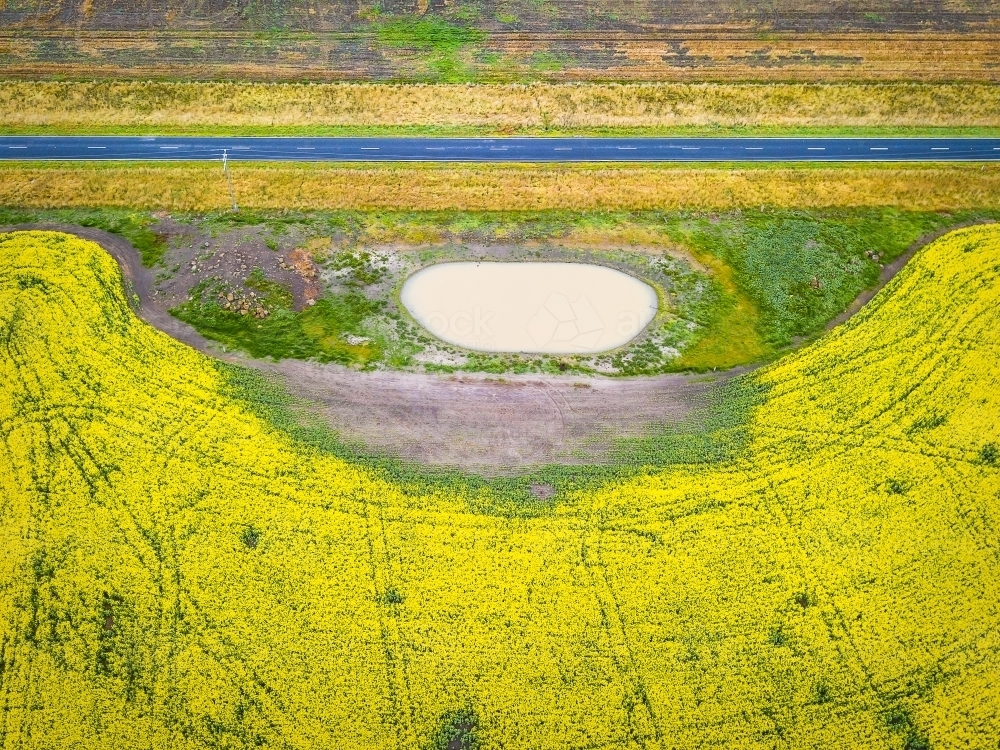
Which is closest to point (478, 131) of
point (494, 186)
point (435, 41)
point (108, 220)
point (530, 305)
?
point (494, 186)

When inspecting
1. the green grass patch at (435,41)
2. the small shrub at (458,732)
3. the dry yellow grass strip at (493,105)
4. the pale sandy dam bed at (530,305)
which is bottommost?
the small shrub at (458,732)

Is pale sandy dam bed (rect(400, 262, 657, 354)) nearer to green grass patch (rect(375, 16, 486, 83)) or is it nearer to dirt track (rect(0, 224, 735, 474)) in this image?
dirt track (rect(0, 224, 735, 474))

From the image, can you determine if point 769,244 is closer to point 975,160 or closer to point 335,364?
point 975,160

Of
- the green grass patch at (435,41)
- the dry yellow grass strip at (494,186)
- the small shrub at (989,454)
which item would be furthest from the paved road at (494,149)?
the small shrub at (989,454)

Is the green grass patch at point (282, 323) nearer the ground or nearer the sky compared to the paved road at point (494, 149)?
nearer the ground

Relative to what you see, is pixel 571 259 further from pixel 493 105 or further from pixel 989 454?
pixel 989 454

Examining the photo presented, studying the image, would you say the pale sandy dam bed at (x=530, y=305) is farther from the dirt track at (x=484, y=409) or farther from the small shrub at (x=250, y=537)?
the small shrub at (x=250, y=537)

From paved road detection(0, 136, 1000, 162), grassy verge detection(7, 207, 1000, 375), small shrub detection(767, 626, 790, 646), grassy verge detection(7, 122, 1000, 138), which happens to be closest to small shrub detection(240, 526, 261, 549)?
grassy verge detection(7, 207, 1000, 375)
